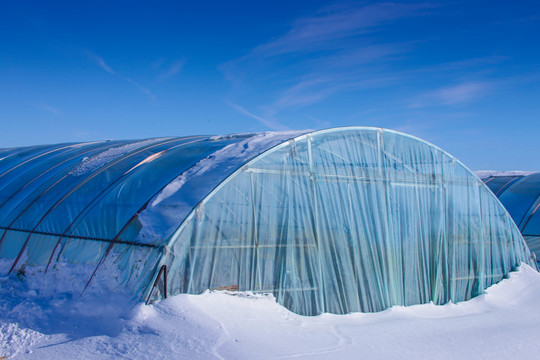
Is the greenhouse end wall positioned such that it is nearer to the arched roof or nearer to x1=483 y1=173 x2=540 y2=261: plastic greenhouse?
the arched roof

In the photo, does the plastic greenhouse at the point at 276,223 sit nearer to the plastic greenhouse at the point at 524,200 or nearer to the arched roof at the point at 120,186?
the arched roof at the point at 120,186

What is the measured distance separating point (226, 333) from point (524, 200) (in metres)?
13.8

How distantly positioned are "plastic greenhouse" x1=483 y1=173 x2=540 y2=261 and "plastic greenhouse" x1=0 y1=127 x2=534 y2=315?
427 centimetres

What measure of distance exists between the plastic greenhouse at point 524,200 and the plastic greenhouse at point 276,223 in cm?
427

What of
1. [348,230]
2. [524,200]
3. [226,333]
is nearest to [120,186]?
[226,333]

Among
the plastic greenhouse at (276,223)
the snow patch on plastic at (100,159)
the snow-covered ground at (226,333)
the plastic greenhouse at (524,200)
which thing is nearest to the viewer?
the snow-covered ground at (226,333)

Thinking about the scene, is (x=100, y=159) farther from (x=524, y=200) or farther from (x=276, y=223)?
(x=524, y=200)

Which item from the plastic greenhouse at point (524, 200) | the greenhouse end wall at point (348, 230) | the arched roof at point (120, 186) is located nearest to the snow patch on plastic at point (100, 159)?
the arched roof at point (120, 186)

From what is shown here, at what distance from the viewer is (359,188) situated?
8.95m

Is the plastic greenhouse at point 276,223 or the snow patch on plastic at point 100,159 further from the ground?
the snow patch on plastic at point 100,159

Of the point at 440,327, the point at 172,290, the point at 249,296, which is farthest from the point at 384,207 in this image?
the point at 172,290

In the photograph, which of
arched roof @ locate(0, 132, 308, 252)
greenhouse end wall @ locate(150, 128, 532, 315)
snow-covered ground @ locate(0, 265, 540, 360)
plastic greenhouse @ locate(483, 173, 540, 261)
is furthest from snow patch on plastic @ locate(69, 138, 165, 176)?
plastic greenhouse @ locate(483, 173, 540, 261)

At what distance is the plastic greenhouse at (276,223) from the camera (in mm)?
7215

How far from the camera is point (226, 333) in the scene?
20.1 ft
